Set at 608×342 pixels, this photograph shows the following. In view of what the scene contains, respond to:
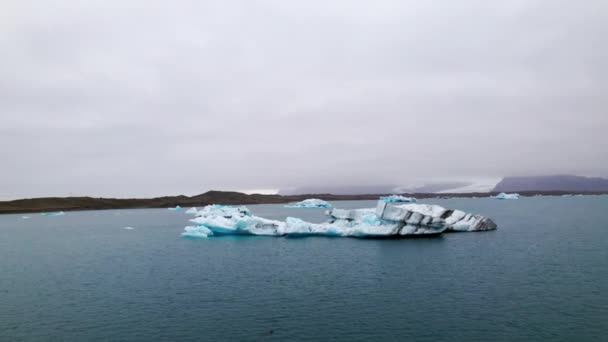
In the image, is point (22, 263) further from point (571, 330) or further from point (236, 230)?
point (571, 330)

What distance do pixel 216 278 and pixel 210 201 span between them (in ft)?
411

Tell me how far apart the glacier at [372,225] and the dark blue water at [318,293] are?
2.73 metres

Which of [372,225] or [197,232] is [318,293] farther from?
[197,232]

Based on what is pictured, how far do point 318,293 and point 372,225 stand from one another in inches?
725

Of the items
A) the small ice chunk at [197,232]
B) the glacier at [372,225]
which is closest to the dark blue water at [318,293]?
the glacier at [372,225]

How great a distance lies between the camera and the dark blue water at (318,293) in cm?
1266

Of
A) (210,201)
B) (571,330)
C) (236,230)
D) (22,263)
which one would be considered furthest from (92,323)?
(210,201)

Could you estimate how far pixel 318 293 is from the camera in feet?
55.2

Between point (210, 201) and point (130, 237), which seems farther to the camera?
point (210, 201)

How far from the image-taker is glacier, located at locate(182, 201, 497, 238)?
108 feet

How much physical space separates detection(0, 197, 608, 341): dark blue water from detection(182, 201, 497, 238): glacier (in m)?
2.73

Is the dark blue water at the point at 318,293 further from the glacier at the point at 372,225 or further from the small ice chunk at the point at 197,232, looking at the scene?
the small ice chunk at the point at 197,232

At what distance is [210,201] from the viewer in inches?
5605

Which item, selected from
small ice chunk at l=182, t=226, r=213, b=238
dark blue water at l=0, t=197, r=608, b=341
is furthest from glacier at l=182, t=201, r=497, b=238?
dark blue water at l=0, t=197, r=608, b=341
